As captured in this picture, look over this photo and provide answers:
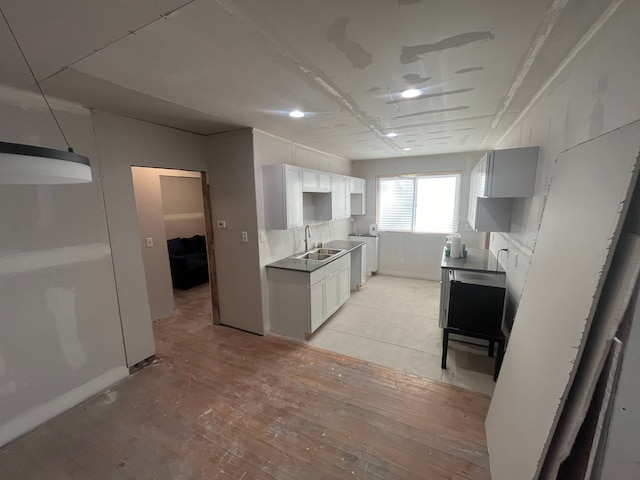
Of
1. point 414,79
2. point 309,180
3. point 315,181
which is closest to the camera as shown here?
point 414,79

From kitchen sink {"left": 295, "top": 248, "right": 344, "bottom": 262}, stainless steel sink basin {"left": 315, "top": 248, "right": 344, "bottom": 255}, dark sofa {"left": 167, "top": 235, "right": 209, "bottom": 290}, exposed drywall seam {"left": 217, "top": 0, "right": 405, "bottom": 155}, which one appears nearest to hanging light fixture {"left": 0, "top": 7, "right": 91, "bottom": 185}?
exposed drywall seam {"left": 217, "top": 0, "right": 405, "bottom": 155}

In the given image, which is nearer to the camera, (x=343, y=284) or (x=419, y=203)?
(x=343, y=284)

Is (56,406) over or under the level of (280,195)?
under

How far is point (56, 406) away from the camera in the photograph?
2150 millimetres

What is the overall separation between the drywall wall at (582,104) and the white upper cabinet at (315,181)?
8.19 feet

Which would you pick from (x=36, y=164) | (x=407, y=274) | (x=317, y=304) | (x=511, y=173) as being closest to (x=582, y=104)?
(x=511, y=173)

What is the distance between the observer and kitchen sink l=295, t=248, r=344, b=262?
13.5ft

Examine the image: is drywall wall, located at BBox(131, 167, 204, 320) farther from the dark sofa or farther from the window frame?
the window frame

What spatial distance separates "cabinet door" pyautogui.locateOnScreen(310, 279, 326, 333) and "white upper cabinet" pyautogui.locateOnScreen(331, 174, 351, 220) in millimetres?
1539

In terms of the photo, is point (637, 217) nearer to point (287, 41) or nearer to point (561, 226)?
point (561, 226)

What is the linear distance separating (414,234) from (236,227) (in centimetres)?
→ 388

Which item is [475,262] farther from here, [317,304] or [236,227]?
[236,227]

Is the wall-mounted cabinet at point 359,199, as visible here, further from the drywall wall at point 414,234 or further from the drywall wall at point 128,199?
the drywall wall at point 128,199

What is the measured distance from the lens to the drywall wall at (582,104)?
112cm
